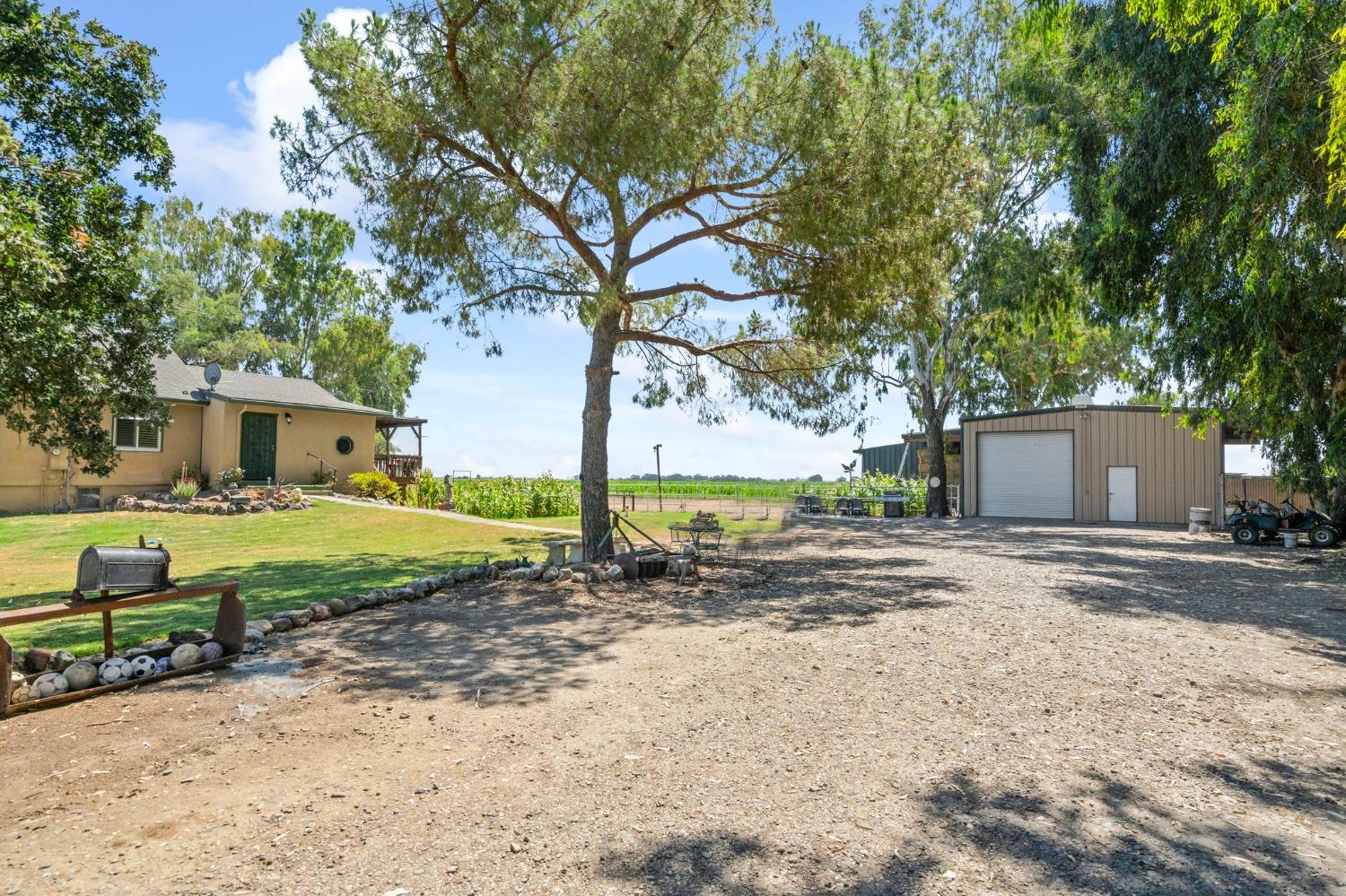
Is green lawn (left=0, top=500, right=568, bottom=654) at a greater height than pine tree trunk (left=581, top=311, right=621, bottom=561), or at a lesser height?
lesser

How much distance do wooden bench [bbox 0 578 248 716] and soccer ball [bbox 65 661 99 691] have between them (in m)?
0.05

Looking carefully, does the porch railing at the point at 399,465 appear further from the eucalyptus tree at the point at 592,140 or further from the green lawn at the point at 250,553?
the eucalyptus tree at the point at 592,140

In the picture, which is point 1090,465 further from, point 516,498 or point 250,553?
point 250,553

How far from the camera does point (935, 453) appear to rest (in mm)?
25094

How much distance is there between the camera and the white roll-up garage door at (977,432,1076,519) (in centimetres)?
2362

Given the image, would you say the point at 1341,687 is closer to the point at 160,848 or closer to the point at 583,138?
the point at 160,848

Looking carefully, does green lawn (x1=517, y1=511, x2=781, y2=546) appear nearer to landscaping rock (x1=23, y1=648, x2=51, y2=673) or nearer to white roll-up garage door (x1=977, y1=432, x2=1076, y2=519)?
white roll-up garage door (x1=977, y1=432, x2=1076, y2=519)

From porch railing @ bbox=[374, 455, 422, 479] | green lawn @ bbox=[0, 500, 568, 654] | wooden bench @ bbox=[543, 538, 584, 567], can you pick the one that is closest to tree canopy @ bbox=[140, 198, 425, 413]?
porch railing @ bbox=[374, 455, 422, 479]

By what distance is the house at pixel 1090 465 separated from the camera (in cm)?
2173

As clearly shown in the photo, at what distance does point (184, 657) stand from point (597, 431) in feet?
21.9

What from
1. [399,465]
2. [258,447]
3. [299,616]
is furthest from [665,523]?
[258,447]

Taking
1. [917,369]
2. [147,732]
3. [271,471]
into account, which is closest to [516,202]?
[147,732]

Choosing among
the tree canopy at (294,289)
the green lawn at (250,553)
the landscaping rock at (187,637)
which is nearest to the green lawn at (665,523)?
the green lawn at (250,553)

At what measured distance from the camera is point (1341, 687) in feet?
16.5
